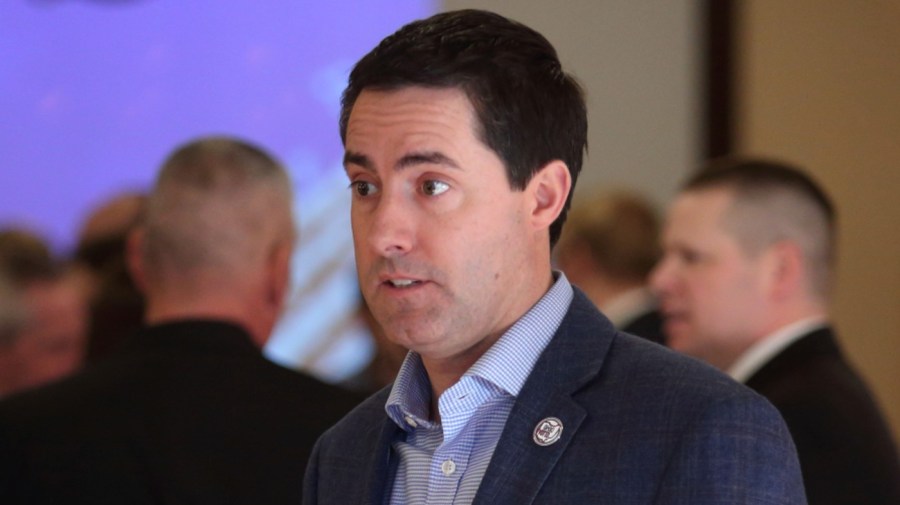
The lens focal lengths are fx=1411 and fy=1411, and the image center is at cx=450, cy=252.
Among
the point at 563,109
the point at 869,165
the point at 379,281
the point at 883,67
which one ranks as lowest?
the point at 869,165

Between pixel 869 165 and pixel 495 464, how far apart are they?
449cm

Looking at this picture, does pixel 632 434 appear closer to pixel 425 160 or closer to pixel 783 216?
pixel 425 160

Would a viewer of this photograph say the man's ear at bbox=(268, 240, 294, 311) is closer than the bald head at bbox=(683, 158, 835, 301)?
Yes

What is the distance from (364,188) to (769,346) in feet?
6.45

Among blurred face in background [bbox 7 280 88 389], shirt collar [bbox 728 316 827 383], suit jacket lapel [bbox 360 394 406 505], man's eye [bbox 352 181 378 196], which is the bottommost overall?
blurred face in background [bbox 7 280 88 389]

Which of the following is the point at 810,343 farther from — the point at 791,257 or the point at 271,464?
the point at 271,464

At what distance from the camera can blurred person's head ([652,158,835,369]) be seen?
3.58m

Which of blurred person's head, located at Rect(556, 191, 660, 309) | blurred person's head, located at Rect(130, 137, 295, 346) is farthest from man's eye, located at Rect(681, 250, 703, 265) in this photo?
blurred person's head, located at Rect(130, 137, 295, 346)

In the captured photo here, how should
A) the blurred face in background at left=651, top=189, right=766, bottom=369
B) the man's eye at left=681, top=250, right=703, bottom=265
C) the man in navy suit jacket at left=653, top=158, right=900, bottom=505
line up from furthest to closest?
1. the man's eye at left=681, top=250, right=703, bottom=265
2. the blurred face in background at left=651, top=189, right=766, bottom=369
3. the man in navy suit jacket at left=653, top=158, right=900, bottom=505

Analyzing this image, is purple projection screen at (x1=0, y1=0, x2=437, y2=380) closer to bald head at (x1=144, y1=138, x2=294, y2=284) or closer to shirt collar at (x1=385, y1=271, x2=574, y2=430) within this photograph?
bald head at (x1=144, y1=138, x2=294, y2=284)

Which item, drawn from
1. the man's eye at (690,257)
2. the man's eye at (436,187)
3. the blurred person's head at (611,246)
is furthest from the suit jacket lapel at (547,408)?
the blurred person's head at (611,246)

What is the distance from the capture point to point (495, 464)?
5.33ft

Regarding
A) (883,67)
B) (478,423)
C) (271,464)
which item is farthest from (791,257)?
(883,67)

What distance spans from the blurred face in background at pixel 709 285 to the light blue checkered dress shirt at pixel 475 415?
6.25 feet
